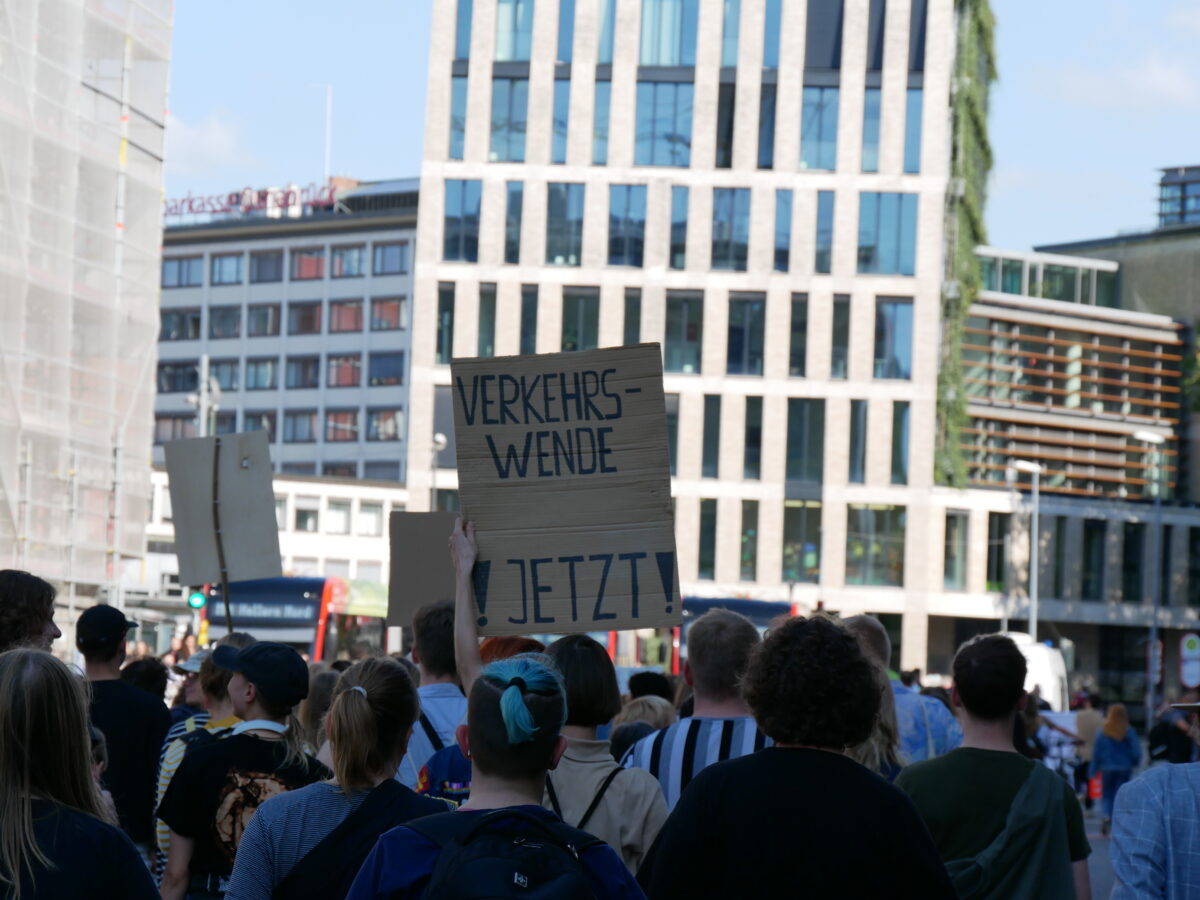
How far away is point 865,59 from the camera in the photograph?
6031cm

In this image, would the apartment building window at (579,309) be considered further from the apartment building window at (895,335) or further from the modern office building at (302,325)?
the modern office building at (302,325)

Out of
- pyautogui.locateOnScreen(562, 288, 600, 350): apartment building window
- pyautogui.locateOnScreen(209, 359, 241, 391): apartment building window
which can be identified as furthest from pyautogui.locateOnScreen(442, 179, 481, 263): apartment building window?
pyautogui.locateOnScreen(209, 359, 241, 391): apartment building window

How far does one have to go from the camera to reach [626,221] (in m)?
60.5

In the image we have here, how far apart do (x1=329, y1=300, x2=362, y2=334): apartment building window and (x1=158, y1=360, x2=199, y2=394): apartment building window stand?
9288mm

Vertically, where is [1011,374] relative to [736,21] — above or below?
below

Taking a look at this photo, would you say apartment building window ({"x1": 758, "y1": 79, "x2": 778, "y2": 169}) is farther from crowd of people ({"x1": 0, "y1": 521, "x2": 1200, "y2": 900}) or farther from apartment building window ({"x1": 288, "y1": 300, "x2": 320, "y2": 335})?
crowd of people ({"x1": 0, "y1": 521, "x2": 1200, "y2": 900})

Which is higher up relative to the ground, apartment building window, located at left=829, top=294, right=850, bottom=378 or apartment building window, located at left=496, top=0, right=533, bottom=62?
apartment building window, located at left=496, top=0, right=533, bottom=62

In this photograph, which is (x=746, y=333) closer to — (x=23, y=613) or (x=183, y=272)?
(x=183, y=272)

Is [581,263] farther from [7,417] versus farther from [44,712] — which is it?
[44,712]

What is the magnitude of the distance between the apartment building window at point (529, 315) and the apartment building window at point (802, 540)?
9654 millimetres

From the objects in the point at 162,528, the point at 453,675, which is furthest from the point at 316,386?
the point at 453,675

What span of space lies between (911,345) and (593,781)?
2198 inches

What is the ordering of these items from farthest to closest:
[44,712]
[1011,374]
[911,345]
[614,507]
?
[1011,374] → [911,345] → [614,507] → [44,712]

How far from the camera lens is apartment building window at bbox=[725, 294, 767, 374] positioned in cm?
6025
